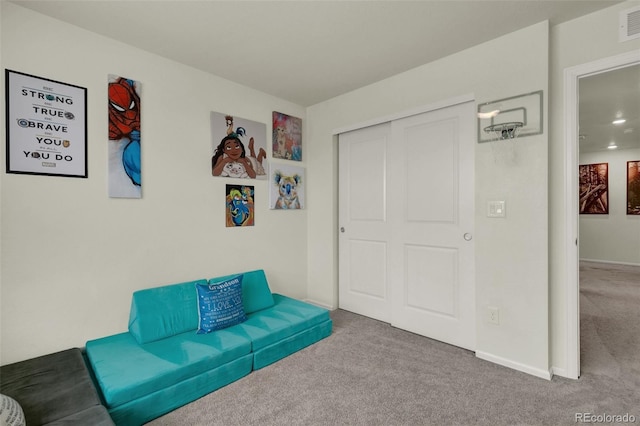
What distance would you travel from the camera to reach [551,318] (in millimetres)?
2195

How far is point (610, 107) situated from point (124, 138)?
556cm

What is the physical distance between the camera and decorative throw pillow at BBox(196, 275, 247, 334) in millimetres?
2340

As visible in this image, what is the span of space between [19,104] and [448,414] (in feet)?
10.7

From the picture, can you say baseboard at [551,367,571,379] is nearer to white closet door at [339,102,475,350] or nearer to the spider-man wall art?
white closet door at [339,102,475,350]

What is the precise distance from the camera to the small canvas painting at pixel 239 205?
302 centimetres

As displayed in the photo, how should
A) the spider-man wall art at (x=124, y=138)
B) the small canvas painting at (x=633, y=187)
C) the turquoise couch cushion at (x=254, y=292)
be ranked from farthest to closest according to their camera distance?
the small canvas painting at (x=633, y=187), the turquoise couch cushion at (x=254, y=292), the spider-man wall art at (x=124, y=138)

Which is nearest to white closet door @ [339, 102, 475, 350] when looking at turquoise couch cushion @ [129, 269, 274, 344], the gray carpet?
the gray carpet

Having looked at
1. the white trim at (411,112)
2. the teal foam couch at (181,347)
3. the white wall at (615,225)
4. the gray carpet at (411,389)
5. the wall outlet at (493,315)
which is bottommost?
the gray carpet at (411,389)

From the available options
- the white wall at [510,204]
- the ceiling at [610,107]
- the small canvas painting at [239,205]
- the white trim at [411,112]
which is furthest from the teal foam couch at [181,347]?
the ceiling at [610,107]

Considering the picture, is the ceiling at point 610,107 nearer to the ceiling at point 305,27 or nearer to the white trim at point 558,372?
the ceiling at point 305,27

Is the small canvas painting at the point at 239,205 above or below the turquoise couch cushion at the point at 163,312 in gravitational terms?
above

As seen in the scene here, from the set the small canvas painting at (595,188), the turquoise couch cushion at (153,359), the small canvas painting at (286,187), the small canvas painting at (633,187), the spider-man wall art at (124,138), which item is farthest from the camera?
the small canvas painting at (595,188)

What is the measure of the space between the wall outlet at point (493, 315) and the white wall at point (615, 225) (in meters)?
6.37

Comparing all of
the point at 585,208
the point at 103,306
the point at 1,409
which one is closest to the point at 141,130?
the point at 103,306
